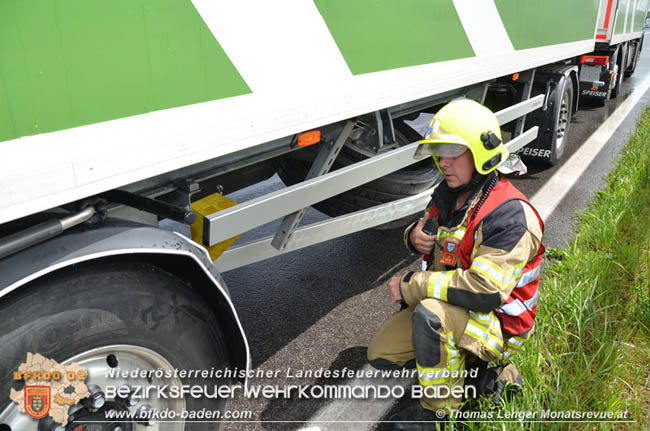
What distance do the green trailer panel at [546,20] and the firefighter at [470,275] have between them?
2085 millimetres

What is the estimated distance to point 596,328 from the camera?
2.73 m

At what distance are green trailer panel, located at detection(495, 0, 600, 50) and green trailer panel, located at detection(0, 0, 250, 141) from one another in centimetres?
288

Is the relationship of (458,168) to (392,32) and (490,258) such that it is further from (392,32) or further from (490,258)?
(392,32)

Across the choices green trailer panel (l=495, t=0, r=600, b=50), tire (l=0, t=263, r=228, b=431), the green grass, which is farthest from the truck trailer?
green trailer panel (l=495, t=0, r=600, b=50)

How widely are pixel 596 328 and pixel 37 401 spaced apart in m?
2.53

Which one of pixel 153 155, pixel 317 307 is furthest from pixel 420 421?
pixel 153 155

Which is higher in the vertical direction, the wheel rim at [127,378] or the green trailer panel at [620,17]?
the green trailer panel at [620,17]

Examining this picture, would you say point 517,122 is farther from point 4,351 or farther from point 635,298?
point 4,351

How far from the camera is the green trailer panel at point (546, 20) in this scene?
419cm

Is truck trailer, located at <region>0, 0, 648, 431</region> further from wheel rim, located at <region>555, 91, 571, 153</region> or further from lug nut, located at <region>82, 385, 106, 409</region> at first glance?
wheel rim, located at <region>555, 91, 571, 153</region>

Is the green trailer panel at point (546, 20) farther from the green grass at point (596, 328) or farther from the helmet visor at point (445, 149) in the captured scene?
the helmet visor at point (445, 149)

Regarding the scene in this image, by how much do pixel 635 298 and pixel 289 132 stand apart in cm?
236

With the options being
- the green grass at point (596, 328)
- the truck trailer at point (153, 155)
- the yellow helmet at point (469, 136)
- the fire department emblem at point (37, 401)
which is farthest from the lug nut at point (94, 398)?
the yellow helmet at point (469, 136)

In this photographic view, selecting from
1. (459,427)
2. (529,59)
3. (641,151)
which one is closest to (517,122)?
(529,59)
